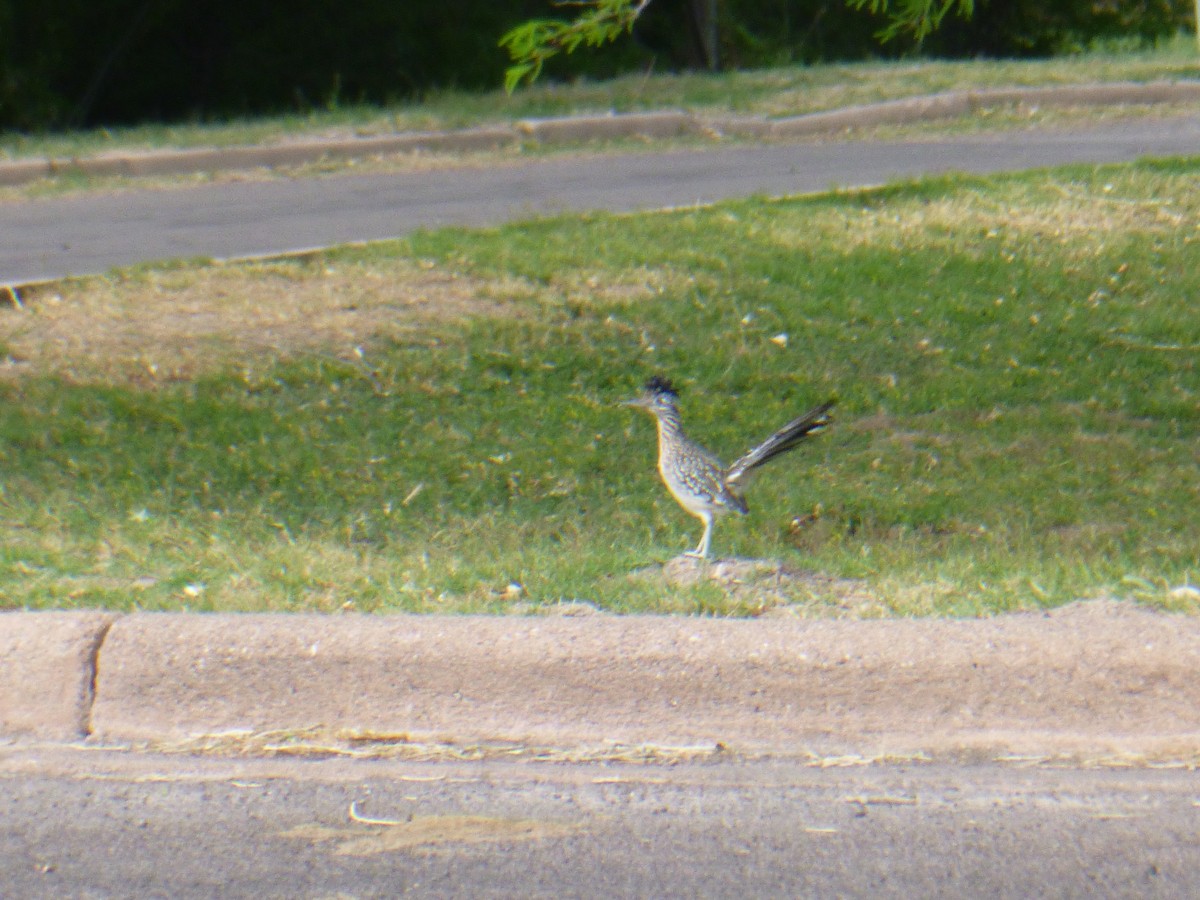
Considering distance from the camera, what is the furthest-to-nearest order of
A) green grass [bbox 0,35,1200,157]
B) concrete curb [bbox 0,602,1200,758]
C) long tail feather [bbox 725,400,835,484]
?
green grass [bbox 0,35,1200,157]
long tail feather [bbox 725,400,835,484]
concrete curb [bbox 0,602,1200,758]

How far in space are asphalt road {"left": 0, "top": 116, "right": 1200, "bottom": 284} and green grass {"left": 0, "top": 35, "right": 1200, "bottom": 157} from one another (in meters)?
1.79

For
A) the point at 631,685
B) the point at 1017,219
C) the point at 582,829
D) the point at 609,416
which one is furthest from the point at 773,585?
the point at 1017,219

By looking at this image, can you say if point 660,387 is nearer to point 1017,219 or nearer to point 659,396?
point 659,396

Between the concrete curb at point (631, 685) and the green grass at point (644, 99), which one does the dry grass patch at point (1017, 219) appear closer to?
the concrete curb at point (631, 685)

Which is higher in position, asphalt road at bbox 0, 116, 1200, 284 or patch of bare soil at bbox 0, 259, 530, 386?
patch of bare soil at bbox 0, 259, 530, 386

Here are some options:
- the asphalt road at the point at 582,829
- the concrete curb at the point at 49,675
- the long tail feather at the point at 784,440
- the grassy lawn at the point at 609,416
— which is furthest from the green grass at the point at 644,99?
the asphalt road at the point at 582,829

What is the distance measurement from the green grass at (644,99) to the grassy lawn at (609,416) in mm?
5730

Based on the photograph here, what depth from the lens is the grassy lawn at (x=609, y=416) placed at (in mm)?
5074

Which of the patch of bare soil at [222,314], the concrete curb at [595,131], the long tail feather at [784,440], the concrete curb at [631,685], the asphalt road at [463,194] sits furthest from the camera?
the concrete curb at [595,131]

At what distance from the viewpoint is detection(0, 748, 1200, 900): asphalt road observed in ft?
11.0

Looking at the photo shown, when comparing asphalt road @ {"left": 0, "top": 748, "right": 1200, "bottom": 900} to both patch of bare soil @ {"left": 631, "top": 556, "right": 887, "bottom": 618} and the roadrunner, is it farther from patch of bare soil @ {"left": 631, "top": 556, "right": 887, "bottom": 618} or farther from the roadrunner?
the roadrunner

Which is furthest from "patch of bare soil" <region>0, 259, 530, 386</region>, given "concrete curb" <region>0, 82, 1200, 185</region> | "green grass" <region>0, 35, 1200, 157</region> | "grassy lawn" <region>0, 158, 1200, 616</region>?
"green grass" <region>0, 35, 1200, 157</region>

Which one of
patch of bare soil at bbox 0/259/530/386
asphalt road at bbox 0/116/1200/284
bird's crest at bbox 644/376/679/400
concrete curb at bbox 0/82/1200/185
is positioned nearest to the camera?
bird's crest at bbox 644/376/679/400

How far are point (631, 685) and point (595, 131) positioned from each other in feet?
35.0
